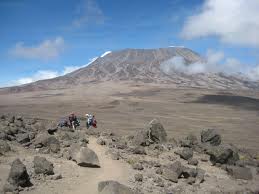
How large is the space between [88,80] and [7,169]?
163 m

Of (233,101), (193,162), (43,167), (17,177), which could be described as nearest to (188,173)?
(193,162)

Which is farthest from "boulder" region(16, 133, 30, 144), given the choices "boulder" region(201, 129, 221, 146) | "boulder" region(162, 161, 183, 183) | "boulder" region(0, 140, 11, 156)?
"boulder" region(201, 129, 221, 146)

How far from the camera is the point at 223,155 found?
1758cm

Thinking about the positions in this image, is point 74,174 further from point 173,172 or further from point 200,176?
point 200,176

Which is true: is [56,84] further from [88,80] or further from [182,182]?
[182,182]

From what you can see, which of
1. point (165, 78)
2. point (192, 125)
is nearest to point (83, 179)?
point (192, 125)

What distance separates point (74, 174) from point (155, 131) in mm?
7288

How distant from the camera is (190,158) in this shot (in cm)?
1753

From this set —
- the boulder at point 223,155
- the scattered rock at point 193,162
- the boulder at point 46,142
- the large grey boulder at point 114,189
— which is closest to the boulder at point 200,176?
the scattered rock at point 193,162

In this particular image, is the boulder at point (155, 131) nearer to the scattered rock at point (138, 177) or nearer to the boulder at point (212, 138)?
the boulder at point (212, 138)

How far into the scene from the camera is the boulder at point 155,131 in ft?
63.6

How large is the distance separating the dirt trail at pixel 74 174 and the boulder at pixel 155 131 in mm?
3859

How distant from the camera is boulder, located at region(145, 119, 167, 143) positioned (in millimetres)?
19391

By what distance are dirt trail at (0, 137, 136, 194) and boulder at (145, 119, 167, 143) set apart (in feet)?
12.7
